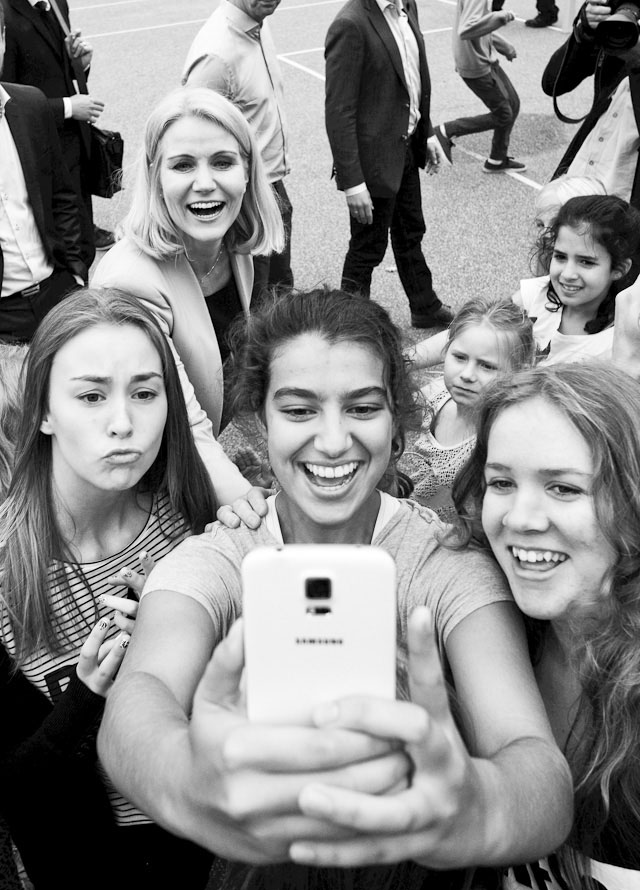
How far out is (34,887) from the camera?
1825 mm

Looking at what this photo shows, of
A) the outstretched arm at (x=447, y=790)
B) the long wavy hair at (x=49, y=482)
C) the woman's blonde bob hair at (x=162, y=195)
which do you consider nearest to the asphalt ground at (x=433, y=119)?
the woman's blonde bob hair at (x=162, y=195)

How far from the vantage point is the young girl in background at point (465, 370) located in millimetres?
2846

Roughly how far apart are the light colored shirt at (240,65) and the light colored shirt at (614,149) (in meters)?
1.42

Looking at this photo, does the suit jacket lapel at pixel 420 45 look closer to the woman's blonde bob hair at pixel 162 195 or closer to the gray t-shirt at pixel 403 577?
the woman's blonde bob hair at pixel 162 195

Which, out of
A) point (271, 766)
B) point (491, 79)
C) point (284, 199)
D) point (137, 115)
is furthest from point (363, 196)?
point (137, 115)

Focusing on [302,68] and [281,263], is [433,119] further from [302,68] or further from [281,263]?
[281,263]

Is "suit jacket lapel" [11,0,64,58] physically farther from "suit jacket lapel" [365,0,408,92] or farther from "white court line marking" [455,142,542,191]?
"white court line marking" [455,142,542,191]

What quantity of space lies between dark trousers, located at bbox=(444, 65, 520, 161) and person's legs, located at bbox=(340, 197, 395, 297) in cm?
254

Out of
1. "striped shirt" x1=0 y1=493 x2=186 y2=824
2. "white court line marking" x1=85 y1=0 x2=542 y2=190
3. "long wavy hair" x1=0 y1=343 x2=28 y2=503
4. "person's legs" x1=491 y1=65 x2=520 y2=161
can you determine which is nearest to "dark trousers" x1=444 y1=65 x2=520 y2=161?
"person's legs" x1=491 y1=65 x2=520 y2=161

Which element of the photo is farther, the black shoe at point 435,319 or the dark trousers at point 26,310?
the black shoe at point 435,319

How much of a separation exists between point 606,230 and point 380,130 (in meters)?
1.65

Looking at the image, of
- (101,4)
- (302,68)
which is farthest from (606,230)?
(101,4)

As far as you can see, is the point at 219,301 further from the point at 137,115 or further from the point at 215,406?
the point at 137,115

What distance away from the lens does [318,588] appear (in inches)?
39.8
